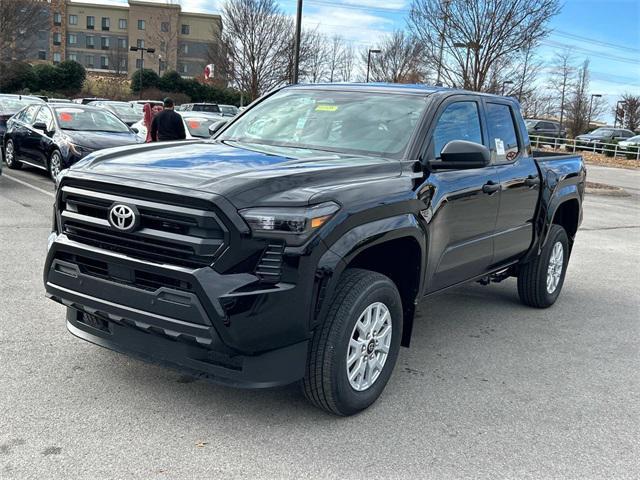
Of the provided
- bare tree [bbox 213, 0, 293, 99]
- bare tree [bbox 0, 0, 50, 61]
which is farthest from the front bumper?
bare tree [bbox 0, 0, 50, 61]

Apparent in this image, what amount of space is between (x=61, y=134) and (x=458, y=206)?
9865 mm

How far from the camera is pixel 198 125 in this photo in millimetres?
14461

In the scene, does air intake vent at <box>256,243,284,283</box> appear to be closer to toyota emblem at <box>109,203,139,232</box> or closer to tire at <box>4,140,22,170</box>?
toyota emblem at <box>109,203,139,232</box>

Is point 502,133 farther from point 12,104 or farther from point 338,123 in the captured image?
point 12,104

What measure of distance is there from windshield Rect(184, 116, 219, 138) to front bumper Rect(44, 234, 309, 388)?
10.8 metres

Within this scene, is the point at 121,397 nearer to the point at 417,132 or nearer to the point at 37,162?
the point at 417,132

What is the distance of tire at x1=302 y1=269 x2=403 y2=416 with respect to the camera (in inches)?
139

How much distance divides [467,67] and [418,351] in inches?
664

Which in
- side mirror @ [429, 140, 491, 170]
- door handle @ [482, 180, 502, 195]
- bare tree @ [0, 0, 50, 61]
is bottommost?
door handle @ [482, 180, 502, 195]

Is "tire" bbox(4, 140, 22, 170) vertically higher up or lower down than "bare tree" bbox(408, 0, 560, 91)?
lower down

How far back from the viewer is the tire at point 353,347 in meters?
3.54

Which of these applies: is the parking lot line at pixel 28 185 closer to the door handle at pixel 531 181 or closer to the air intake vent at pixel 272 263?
the door handle at pixel 531 181

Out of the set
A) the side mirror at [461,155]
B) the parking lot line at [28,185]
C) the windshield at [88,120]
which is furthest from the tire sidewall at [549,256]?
the windshield at [88,120]

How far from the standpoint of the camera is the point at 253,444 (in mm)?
3428
